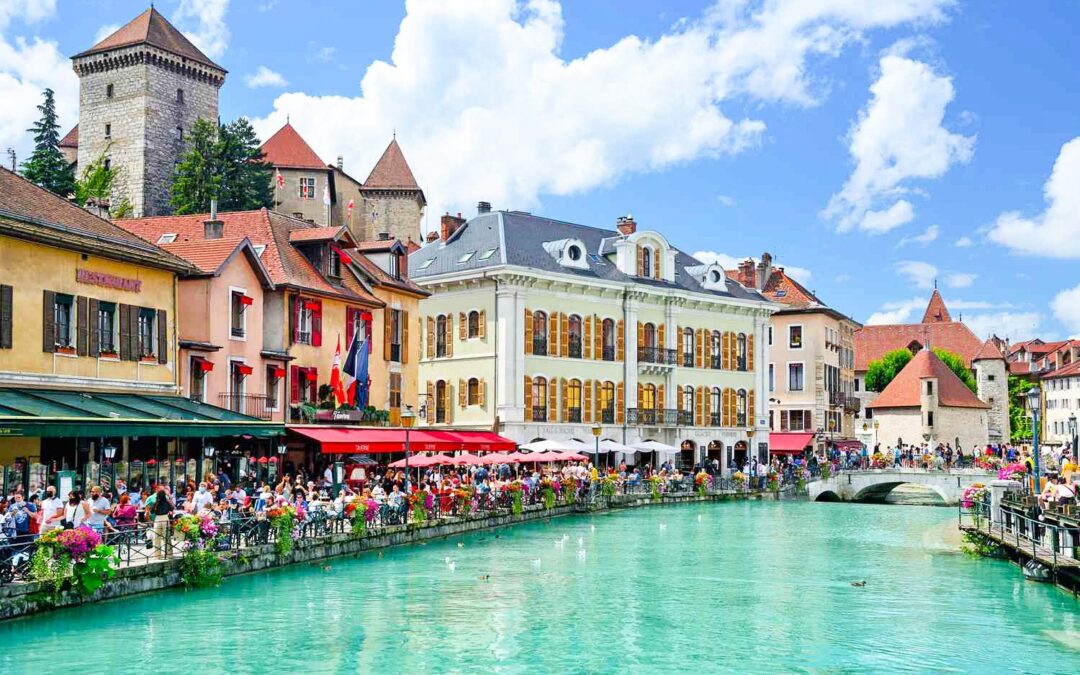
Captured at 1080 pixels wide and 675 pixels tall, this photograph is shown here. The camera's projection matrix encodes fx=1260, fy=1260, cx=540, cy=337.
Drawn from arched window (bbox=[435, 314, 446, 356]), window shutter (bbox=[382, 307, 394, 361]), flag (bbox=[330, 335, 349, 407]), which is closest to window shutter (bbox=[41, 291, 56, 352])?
flag (bbox=[330, 335, 349, 407])

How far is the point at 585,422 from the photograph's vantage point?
182 feet

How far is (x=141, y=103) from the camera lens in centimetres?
8325

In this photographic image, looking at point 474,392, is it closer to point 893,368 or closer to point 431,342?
point 431,342

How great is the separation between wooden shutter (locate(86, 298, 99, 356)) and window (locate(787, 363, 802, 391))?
170 feet

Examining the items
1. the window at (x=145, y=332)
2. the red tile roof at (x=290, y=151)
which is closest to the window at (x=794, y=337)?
the red tile roof at (x=290, y=151)

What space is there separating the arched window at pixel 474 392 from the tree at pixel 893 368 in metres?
49.2

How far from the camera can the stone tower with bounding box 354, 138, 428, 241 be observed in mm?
100562

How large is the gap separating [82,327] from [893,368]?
74620mm

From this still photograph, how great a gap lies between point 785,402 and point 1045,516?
1889 inches

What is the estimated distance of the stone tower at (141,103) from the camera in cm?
8312

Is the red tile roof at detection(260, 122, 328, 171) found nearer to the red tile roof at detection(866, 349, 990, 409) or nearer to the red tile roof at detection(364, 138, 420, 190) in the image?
the red tile roof at detection(364, 138, 420, 190)

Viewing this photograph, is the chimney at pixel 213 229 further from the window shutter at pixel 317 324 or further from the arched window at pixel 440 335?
the arched window at pixel 440 335

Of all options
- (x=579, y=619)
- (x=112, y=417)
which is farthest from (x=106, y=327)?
(x=579, y=619)

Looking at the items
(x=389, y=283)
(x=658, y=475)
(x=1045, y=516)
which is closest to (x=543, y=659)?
(x=1045, y=516)
